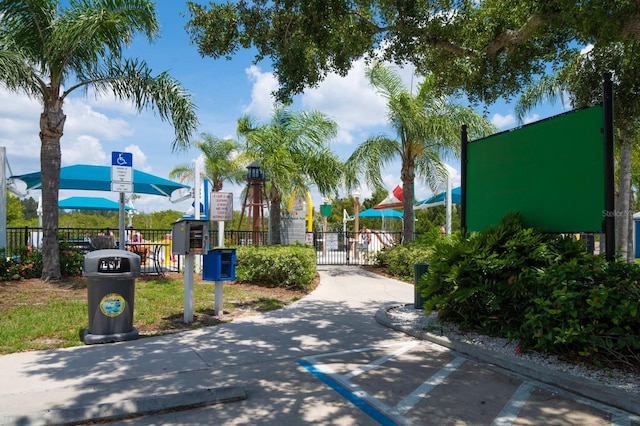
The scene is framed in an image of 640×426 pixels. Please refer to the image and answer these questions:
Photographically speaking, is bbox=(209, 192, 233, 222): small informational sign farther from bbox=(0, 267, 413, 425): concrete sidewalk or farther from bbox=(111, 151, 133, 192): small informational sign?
bbox=(0, 267, 413, 425): concrete sidewalk

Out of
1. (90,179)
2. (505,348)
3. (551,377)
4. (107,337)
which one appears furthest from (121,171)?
(551,377)

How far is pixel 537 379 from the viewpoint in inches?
198

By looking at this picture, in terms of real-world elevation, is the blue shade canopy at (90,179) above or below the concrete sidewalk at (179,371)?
above

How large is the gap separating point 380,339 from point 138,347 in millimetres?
3303

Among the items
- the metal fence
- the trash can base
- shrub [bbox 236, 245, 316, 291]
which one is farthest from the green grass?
the metal fence

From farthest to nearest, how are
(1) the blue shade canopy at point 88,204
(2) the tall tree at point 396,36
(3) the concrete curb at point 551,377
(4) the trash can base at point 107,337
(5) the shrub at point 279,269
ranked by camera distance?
1. (1) the blue shade canopy at point 88,204
2. (5) the shrub at point 279,269
3. (2) the tall tree at point 396,36
4. (4) the trash can base at point 107,337
5. (3) the concrete curb at point 551,377

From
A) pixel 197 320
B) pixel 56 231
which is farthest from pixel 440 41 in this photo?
pixel 56 231

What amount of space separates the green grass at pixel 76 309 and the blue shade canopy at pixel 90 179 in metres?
3.30

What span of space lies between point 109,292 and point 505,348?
16.9 ft

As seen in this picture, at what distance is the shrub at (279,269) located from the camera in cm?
→ 1095

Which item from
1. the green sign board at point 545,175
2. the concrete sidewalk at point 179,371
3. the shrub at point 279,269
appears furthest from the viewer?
the shrub at point 279,269

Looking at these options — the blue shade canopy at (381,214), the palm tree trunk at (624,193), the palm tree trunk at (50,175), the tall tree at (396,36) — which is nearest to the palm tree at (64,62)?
the palm tree trunk at (50,175)

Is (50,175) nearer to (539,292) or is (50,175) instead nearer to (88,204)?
(539,292)

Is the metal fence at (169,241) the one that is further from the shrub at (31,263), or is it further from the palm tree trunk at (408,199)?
the palm tree trunk at (408,199)
